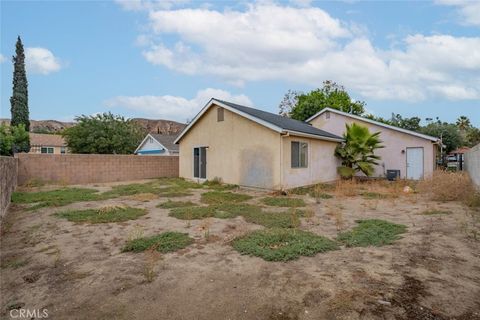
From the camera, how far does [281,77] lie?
75.1 feet

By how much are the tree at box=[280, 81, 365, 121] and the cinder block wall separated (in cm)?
1414

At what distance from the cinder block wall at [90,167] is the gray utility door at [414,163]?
14.7m

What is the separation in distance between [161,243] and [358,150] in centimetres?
1326

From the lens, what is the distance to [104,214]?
704cm

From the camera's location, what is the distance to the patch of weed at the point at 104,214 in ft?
21.6

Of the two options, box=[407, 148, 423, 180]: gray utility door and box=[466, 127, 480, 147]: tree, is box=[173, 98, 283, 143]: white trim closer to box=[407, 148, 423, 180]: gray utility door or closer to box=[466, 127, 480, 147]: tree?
box=[407, 148, 423, 180]: gray utility door

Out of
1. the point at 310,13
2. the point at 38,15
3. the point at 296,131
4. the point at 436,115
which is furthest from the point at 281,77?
the point at 436,115

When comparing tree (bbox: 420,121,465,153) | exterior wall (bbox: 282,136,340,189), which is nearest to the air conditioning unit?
exterior wall (bbox: 282,136,340,189)

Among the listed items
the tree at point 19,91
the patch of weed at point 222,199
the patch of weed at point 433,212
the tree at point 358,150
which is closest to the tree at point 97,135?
the tree at point 19,91

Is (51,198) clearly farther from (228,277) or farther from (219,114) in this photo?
(228,277)

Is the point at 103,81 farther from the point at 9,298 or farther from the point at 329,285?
the point at 329,285

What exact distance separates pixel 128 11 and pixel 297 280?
1233 cm

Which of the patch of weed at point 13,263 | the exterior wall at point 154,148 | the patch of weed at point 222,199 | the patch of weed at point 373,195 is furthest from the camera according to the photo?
the exterior wall at point 154,148

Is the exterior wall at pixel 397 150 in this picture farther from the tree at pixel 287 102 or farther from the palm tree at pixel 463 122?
the palm tree at pixel 463 122
